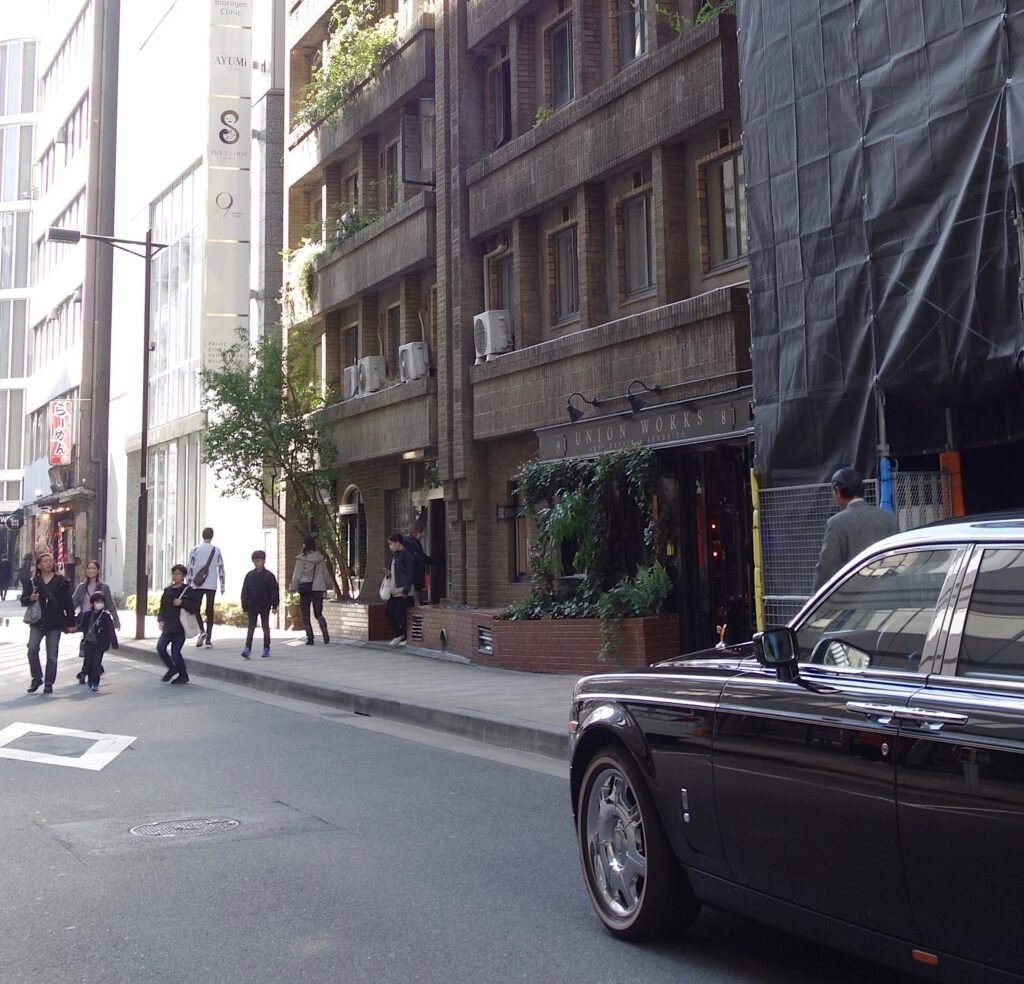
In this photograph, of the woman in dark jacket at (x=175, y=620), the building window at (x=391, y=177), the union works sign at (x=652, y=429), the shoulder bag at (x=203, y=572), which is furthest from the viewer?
the building window at (x=391, y=177)

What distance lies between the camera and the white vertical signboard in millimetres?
29938

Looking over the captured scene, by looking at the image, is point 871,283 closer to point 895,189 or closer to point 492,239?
point 895,189

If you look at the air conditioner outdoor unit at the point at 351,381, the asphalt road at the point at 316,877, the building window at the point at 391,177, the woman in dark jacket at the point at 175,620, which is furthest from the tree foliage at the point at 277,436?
the asphalt road at the point at 316,877

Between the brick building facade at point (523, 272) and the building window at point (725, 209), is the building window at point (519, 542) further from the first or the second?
the building window at point (725, 209)

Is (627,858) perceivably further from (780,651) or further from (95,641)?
(95,641)

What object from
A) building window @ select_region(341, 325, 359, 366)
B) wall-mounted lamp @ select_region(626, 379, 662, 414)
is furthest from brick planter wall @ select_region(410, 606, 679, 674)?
building window @ select_region(341, 325, 359, 366)

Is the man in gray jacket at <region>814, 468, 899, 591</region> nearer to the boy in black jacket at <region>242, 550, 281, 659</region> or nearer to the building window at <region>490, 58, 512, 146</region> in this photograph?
the building window at <region>490, 58, 512, 146</region>

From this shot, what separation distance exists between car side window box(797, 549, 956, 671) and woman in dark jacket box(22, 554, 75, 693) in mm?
13019

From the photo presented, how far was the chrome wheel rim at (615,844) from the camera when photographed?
5.23m

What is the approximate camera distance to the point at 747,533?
15.7m

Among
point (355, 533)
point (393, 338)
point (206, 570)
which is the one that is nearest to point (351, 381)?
point (393, 338)

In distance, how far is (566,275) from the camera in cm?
1909

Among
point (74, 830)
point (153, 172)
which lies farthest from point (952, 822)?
point (153, 172)

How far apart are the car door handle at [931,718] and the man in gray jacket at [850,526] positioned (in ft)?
15.4
